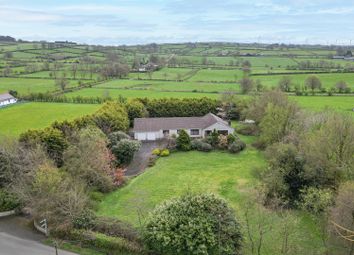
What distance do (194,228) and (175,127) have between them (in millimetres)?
33053

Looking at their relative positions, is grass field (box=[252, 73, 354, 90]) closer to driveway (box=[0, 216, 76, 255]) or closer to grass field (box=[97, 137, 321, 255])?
grass field (box=[97, 137, 321, 255])

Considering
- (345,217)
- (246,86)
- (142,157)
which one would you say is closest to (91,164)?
(142,157)

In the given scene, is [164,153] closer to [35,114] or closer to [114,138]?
[114,138]

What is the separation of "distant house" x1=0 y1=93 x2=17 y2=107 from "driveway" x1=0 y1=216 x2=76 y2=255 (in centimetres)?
5406

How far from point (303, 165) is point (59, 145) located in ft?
81.3

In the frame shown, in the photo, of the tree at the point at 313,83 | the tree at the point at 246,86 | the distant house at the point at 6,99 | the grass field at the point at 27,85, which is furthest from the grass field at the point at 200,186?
the grass field at the point at 27,85

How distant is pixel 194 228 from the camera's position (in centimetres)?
2317

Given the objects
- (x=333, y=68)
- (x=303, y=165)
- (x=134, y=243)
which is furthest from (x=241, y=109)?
(x=333, y=68)

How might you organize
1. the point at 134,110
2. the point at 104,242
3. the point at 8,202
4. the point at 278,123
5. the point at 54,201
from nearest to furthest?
the point at 104,242
the point at 54,201
the point at 8,202
the point at 278,123
the point at 134,110

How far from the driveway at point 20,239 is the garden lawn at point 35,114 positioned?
24971 millimetres

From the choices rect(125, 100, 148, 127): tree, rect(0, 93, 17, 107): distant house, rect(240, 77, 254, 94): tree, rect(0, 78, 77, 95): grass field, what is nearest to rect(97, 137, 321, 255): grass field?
rect(125, 100, 148, 127): tree

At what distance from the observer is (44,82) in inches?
4173

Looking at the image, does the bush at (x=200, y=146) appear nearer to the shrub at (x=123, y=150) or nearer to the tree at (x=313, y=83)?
the shrub at (x=123, y=150)

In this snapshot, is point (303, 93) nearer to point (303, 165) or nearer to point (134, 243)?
point (303, 165)
